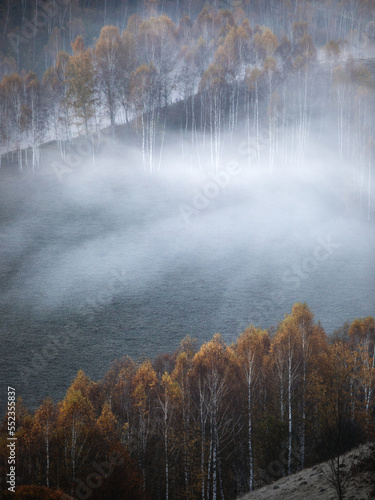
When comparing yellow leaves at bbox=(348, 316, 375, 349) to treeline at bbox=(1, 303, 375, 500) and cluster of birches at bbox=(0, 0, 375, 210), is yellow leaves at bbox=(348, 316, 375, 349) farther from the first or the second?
cluster of birches at bbox=(0, 0, 375, 210)

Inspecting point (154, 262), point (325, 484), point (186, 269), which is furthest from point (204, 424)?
point (154, 262)

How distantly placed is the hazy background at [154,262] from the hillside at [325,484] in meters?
14.7

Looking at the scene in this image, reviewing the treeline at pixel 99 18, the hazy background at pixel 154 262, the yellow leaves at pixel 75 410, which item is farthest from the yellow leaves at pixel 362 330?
the treeline at pixel 99 18

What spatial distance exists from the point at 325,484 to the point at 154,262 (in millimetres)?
28593

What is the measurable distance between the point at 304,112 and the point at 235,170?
20004 mm

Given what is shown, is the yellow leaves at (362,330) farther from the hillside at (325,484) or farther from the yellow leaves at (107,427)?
the yellow leaves at (107,427)

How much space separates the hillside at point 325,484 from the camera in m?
13.6

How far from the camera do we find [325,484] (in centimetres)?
1527

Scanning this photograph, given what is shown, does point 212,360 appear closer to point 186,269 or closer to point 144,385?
point 144,385

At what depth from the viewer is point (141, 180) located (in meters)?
58.6

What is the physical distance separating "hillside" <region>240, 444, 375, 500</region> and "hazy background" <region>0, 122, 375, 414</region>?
48.2 ft

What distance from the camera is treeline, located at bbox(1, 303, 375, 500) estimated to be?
18.1 meters

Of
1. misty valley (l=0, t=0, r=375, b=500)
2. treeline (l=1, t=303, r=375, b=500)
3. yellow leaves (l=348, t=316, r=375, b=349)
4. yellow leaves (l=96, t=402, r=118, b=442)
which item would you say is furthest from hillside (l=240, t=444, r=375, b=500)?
yellow leaves (l=348, t=316, r=375, b=349)

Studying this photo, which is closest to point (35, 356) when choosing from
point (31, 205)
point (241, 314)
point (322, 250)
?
point (241, 314)
